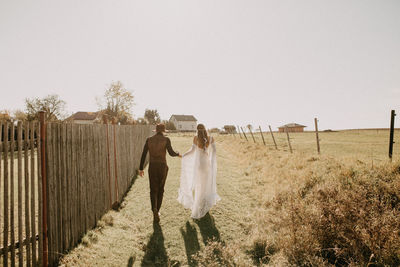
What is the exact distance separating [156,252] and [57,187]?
75.7 inches

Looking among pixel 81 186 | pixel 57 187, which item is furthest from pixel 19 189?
pixel 81 186

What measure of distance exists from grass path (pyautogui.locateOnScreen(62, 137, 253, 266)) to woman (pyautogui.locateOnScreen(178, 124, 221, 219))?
28 centimetres

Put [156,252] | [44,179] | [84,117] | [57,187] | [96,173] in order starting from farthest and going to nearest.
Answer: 1. [84,117]
2. [96,173]
3. [156,252]
4. [57,187]
5. [44,179]

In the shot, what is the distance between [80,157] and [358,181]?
251 inches

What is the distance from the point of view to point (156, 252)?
142 inches

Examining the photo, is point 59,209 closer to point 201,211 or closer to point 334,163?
point 201,211

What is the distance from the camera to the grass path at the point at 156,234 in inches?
132

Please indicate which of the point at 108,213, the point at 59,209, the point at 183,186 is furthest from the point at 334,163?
the point at 59,209

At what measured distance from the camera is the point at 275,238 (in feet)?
12.7

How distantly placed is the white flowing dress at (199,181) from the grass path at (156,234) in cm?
26

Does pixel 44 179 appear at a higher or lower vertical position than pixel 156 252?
higher

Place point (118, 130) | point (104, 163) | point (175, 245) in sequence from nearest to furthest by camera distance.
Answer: point (175, 245) < point (104, 163) < point (118, 130)

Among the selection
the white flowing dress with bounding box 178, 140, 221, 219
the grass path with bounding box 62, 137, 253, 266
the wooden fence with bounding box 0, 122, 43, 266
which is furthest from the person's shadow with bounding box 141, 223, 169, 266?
the wooden fence with bounding box 0, 122, 43, 266

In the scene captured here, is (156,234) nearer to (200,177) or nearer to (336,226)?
(200,177)
